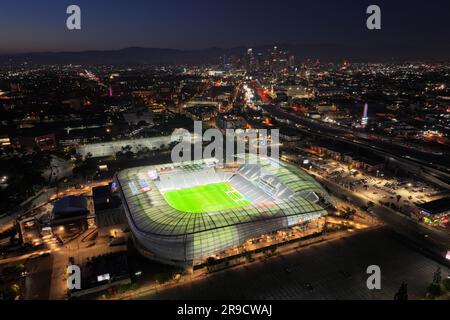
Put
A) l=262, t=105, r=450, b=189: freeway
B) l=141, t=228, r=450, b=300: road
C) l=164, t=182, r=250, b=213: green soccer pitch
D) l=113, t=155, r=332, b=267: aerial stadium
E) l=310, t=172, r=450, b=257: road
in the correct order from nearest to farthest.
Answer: l=141, t=228, r=450, b=300: road, l=113, t=155, r=332, b=267: aerial stadium, l=310, t=172, r=450, b=257: road, l=164, t=182, r=250, b=213: green soccer pitch, l=262, t=105, r=450, b=189: freeway

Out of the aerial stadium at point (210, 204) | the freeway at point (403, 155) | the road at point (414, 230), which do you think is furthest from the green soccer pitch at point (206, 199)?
the freeway at point (403, 155)

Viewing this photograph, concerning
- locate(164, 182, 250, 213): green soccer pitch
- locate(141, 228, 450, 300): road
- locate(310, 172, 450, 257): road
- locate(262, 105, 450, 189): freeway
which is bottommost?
locate(141, 228, 450, 300): road

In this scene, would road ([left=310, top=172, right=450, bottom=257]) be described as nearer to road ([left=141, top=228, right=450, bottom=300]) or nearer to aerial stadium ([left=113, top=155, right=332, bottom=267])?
road ([left=141, top=228, right=450, bottom=300])

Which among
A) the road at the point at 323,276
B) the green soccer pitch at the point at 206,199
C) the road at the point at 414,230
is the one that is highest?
the green soccer pitch at the point at 206,199

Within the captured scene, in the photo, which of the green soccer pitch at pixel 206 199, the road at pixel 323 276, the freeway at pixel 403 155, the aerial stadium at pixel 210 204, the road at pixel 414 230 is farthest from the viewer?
the freeway at pixel 403 155

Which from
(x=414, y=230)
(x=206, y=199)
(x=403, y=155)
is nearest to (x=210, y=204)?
(x=206, y=199)

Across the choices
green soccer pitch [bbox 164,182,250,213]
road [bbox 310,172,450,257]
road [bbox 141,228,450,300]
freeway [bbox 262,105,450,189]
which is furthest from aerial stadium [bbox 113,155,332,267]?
freeway [bbox 262,105,450,189]

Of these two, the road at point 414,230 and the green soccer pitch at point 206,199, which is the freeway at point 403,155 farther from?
the green soccer pitch at point 206,199

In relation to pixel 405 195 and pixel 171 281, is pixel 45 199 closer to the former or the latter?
pixel 171 281
